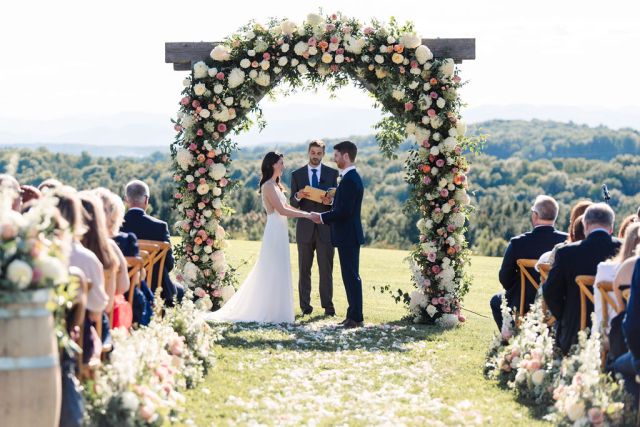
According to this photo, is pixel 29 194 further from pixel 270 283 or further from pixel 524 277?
pixel 270 283

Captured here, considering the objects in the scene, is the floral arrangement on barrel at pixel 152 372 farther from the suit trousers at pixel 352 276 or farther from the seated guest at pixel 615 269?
the suit trousers at pixel 352 276

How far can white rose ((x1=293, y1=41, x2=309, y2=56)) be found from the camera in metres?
11.2

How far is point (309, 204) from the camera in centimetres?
1119

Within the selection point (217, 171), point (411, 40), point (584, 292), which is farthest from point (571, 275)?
point (217, 171)

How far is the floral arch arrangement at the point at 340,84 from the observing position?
Answer: 11.2m

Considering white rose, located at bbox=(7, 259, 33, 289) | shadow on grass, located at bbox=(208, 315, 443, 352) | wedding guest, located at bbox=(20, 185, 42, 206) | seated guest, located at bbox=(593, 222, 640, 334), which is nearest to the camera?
white rose, located at bbox=(7, 259, 33, 289)

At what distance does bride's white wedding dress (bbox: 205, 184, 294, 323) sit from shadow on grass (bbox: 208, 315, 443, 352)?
10.9 inches

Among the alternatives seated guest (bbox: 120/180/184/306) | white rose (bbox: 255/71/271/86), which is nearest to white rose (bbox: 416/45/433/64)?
white rose (bbox: 255/71/271/86)

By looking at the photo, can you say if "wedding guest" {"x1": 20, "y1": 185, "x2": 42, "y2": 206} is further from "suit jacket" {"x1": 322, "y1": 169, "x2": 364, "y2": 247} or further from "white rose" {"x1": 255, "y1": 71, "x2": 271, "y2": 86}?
A: "white rose" {"x1": 255, "y1": 71, "x2": 271, "y2": 86}

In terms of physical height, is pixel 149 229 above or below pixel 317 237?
above

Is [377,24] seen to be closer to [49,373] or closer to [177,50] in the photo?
[177,50]

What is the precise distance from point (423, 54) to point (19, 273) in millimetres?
7549

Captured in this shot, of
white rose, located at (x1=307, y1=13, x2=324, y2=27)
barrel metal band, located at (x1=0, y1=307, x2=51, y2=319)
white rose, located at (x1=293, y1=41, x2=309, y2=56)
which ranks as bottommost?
barrel metal band, located at (x1=0, y1=307, x2=51, y2=319)

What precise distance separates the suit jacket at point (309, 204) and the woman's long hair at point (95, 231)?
18.9 ft
